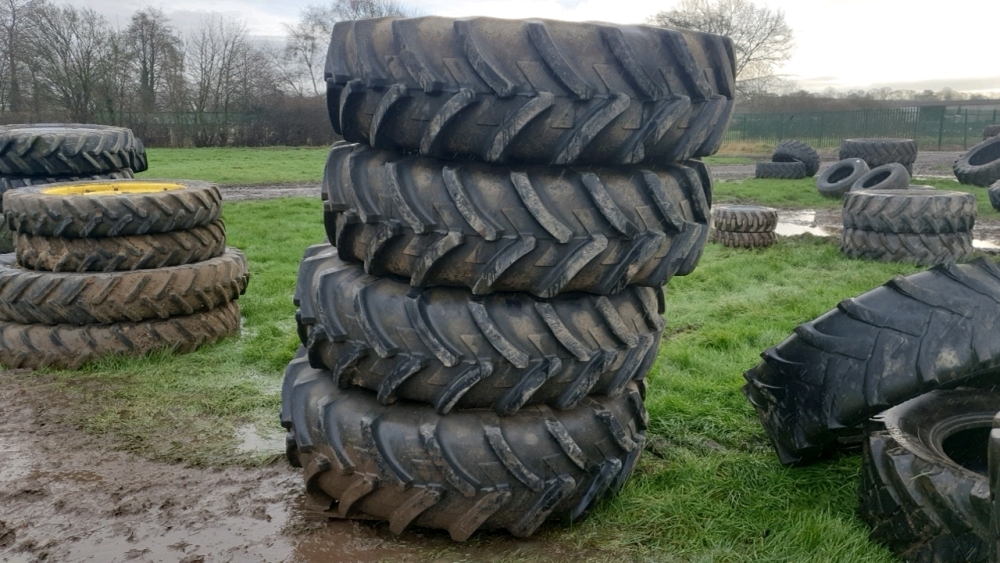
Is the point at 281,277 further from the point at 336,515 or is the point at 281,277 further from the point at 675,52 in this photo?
the point at 675,52

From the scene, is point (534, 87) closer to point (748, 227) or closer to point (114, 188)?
point (114, 188)

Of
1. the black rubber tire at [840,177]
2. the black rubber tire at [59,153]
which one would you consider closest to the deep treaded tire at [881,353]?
the black rubber tire at [59,153]

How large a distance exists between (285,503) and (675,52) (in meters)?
2.17

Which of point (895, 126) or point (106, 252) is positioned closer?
point (106, 252)

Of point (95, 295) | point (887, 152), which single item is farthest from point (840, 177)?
point (95, 295)

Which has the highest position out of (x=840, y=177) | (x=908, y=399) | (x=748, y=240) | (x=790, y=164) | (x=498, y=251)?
(x=790, y=164)

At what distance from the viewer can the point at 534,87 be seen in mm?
2301

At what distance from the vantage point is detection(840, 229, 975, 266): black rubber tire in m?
8.05

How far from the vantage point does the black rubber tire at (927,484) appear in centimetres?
225

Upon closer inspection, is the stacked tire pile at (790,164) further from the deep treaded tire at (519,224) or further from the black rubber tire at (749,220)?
the deep treaded tire at (519,224)

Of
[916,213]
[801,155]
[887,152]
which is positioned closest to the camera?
[916,213]

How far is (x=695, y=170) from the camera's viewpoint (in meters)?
2.74

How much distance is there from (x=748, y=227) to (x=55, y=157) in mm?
7326

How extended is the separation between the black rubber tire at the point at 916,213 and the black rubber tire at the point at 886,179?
3.61 metres
